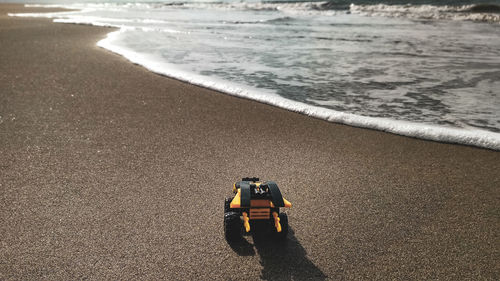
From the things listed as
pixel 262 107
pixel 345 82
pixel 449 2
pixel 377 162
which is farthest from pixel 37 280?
pixel 449 2

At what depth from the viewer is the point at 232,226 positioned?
6.01ft

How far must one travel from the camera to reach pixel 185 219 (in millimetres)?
2061

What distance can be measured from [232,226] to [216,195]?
509 mm

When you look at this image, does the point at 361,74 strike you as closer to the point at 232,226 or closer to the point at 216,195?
the point at 216,195

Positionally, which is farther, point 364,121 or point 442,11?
point 442,11

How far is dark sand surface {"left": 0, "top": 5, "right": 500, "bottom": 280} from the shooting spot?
1739 mm

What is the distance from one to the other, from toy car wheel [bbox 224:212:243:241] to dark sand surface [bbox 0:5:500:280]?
0.20ft

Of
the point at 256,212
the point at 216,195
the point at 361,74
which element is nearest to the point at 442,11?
the point at 361,74

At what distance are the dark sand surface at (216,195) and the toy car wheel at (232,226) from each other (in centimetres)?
6

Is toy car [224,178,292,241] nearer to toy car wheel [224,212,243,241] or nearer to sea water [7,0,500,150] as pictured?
toy car wheel [224,212,243,241]

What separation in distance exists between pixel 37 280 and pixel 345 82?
4.52 m

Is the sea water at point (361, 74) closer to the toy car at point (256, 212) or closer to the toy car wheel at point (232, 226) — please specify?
the toy car at point (256, 212)

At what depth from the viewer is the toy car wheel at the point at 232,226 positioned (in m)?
1.83

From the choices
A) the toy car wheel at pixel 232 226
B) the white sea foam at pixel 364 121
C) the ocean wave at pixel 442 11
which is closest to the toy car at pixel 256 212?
the toy car wheel at pixel 232 226
